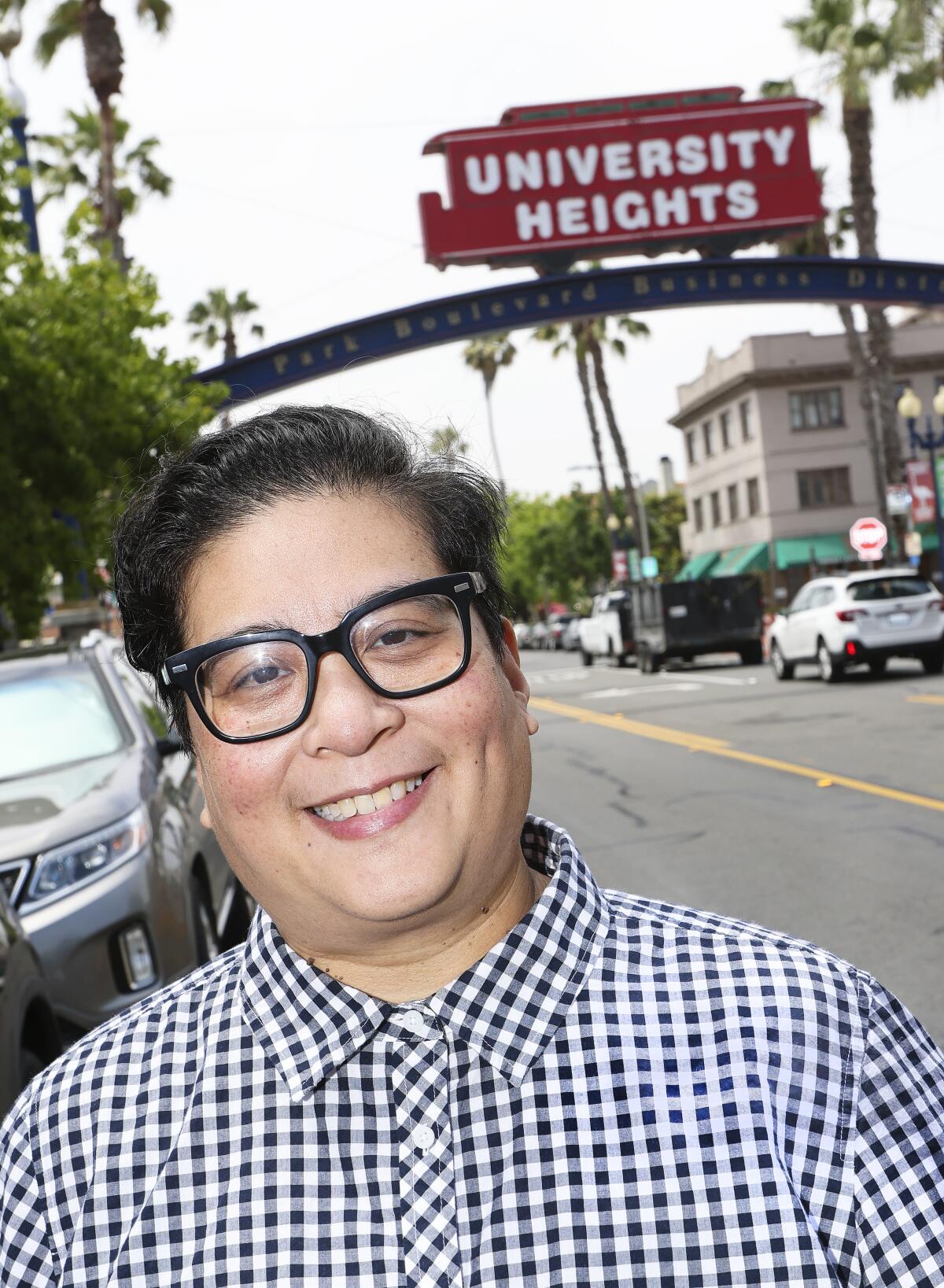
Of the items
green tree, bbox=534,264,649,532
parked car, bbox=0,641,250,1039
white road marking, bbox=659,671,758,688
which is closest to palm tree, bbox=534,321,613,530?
green tree, bbox=534,264,649,532

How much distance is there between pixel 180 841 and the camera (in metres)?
6.08

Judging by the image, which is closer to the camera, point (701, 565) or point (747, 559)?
point (747, 559)

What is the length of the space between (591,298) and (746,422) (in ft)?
116

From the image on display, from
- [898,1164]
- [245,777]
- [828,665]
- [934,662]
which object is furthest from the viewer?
[934,662]

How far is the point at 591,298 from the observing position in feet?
76.6

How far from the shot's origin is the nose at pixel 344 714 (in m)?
1.56

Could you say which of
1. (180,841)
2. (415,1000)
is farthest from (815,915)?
(415,1000)

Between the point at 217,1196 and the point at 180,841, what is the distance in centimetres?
471

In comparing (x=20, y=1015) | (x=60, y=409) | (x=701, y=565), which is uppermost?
(x=60, y=409)

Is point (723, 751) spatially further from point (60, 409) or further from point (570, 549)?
point (570, 549)

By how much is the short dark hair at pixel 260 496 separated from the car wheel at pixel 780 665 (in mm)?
23312

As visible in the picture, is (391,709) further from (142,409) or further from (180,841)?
(142,409)

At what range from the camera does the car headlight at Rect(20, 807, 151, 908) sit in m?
5.05

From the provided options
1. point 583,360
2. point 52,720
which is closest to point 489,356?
point 583,360
